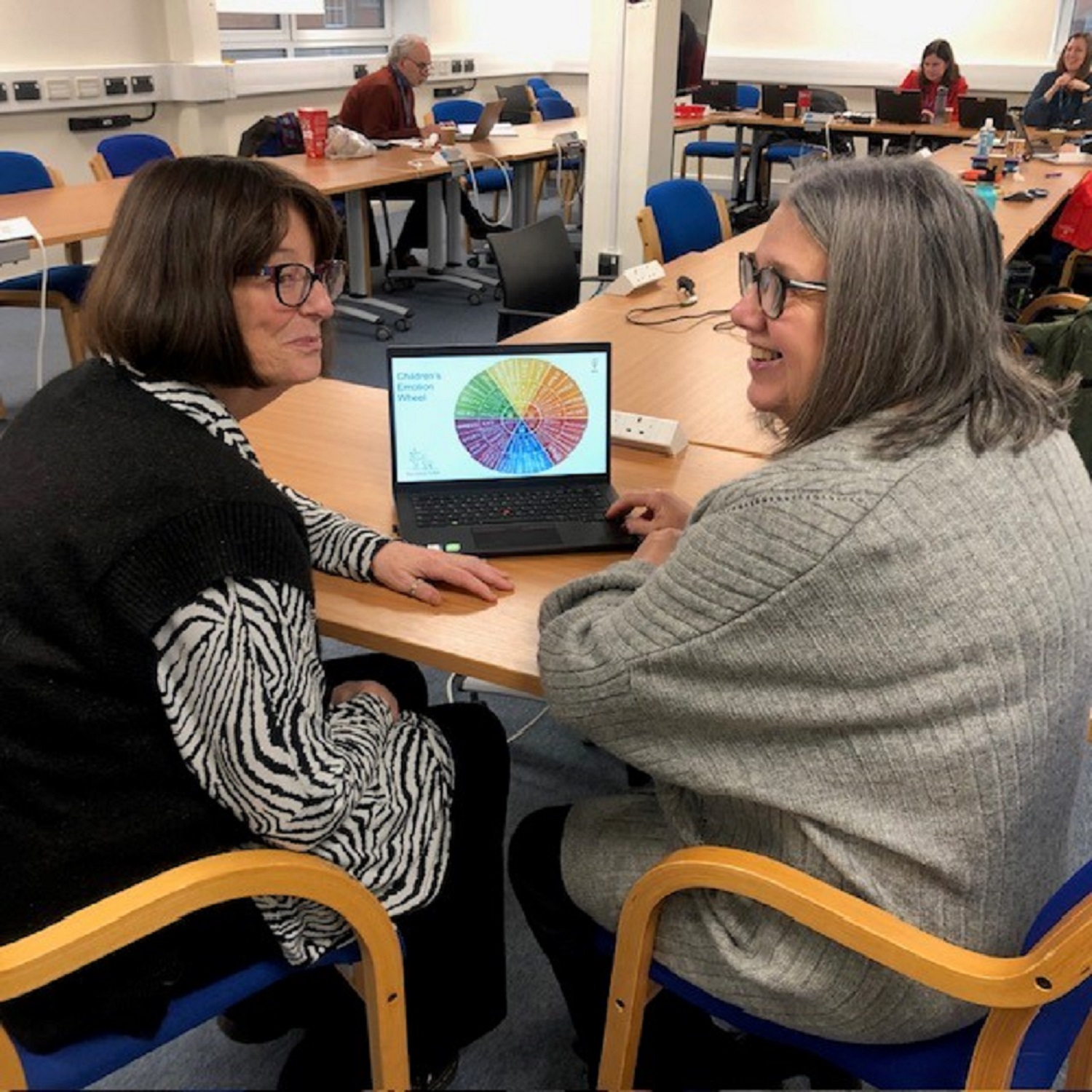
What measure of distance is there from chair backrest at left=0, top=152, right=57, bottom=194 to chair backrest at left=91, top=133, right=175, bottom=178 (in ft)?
1.16

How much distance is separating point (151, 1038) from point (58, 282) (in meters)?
3.34

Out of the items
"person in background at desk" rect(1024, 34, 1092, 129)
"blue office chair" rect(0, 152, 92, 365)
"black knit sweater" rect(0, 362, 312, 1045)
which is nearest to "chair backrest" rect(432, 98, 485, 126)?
"blue office chair" rect(0, 152, 92, 365)

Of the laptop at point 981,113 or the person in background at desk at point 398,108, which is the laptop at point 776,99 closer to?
the laptop at point 981,113

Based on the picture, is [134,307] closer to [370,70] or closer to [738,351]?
[738,351]

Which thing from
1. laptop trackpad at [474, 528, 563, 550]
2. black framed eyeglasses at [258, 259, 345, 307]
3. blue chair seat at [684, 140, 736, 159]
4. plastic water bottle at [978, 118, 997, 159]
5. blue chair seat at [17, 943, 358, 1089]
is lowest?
blue chair seat at [17, 943, 358, 1089]

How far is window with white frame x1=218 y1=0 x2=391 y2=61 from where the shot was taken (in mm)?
6879

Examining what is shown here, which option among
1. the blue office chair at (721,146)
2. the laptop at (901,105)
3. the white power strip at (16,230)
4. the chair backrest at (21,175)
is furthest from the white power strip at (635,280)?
the blue office chair at (721,146)

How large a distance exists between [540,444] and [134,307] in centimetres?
70

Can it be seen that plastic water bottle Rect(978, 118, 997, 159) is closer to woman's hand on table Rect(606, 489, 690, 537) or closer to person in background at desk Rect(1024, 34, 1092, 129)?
person in background at desk Rect(1024, 34, 1092, 129)

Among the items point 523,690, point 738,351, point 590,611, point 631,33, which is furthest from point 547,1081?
point 631,33

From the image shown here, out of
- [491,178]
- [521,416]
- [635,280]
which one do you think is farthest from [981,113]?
[521,416]

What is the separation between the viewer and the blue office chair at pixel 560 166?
655 cm

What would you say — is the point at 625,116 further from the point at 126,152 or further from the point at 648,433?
the point at 648,433

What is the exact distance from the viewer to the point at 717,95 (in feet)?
Result: 26.0
